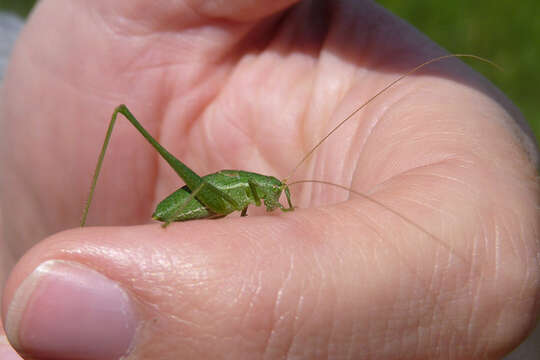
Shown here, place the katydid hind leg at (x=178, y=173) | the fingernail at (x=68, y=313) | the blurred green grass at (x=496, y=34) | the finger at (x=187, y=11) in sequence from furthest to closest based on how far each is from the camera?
the blurred green grass at (x=496, y=34)
the finger at (x=187, y=11)
the katydid hind leg at (x=178, y=173)
the fingernail at (x=68, y=313)

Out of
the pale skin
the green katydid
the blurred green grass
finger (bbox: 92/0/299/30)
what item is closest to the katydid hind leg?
the green katydid

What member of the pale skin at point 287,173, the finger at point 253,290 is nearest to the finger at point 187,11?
the pale skin at point 287,173

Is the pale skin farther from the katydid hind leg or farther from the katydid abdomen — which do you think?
the katydid hind leg

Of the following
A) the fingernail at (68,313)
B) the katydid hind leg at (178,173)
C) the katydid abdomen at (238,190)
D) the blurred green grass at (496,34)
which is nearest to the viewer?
the fingernail at (68,313)

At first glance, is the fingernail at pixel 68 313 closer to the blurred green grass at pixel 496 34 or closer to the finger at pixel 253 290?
the finger at pixel 253 290

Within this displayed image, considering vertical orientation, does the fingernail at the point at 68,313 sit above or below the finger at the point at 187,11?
below

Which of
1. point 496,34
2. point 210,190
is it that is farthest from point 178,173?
point 496,34

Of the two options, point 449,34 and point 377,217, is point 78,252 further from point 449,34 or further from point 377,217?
point 449,34
